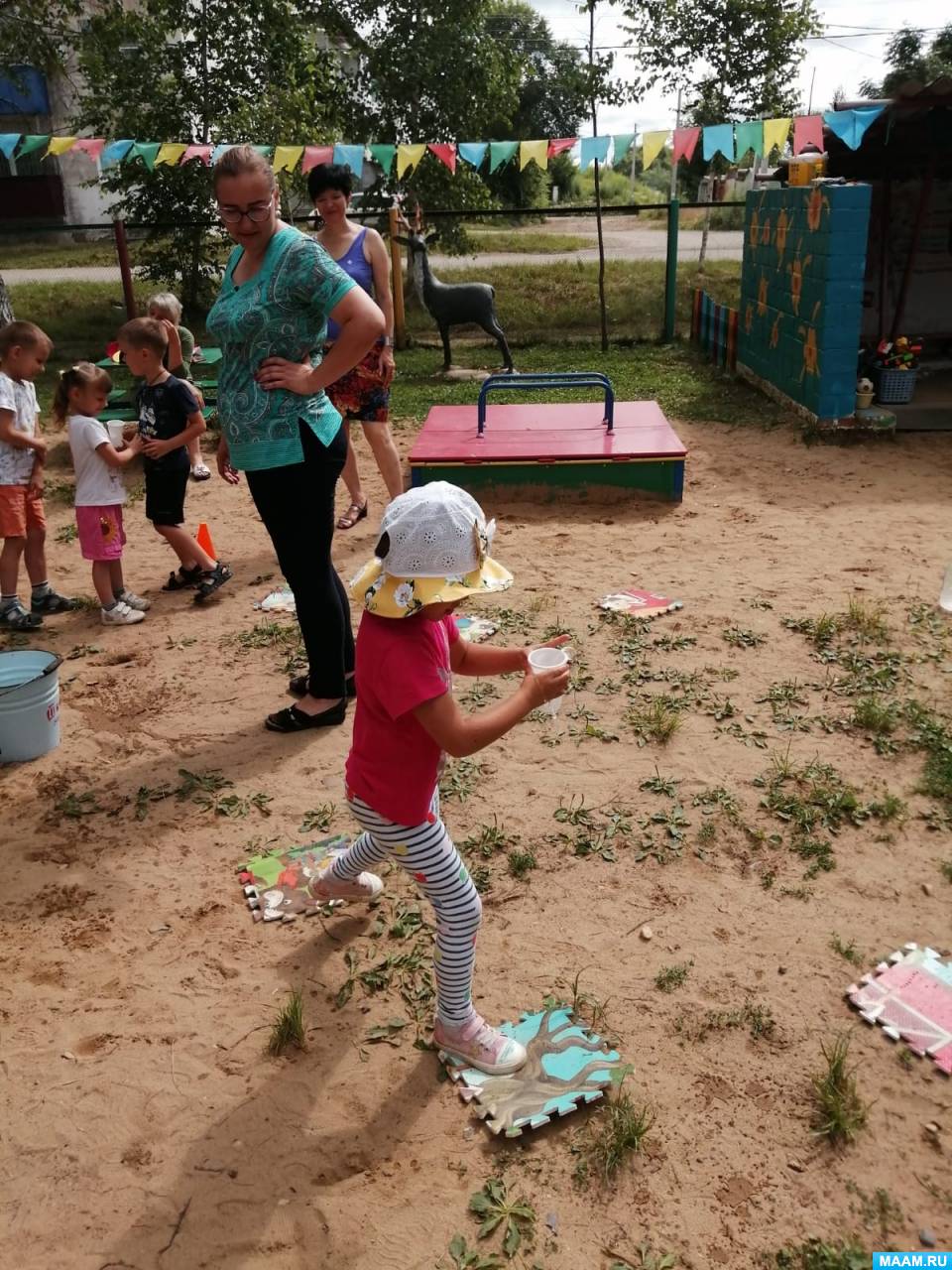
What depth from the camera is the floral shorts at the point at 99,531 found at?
4691 mm

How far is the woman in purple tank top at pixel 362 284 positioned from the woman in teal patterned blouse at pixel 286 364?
5.08 ft

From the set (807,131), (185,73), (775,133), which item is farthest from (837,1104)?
(185,73)

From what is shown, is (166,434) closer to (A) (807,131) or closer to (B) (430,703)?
(B) (430,703)

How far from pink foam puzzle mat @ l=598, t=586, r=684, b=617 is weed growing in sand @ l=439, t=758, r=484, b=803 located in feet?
4.85

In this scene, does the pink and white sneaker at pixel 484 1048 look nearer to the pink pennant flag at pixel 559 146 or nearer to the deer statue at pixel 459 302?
the deer statue at pixel 459 302

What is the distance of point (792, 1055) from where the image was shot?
7.61ft

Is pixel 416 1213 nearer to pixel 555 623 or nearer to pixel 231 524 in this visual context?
pixel 555 623

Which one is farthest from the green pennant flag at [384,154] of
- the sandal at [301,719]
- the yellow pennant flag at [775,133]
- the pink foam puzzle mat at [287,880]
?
the pink foam puzzle mat at [287,880]

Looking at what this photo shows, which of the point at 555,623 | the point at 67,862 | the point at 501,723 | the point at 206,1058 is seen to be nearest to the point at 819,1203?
the point at 501,723

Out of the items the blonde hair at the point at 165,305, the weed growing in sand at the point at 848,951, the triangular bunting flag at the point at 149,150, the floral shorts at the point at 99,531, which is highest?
the triangular bunting flag at the point at 149,150

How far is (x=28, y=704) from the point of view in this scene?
3.62 m

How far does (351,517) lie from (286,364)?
2.79m

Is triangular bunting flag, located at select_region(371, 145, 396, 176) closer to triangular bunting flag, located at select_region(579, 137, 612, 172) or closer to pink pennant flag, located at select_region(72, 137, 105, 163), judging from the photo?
triangular bunting flag, located at select_region(579, 137, 612, 172)

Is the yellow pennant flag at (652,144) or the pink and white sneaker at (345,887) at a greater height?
the yellow pennant flag at (652,144)
